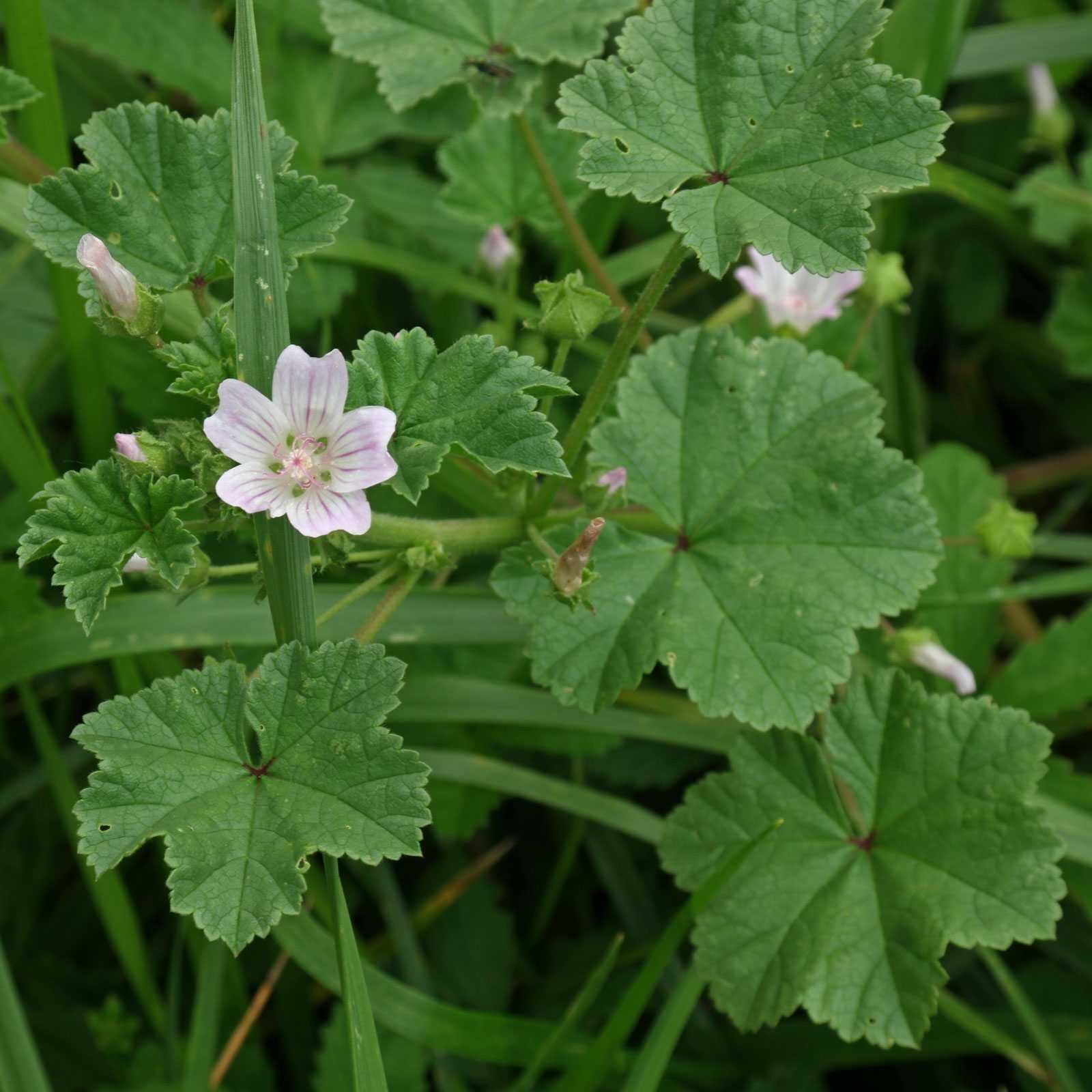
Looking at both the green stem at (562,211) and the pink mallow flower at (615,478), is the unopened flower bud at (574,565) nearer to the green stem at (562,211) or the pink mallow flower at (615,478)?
the pink mallow flower at (615,478)

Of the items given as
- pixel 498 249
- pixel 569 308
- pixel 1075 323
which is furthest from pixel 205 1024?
pixel 1075 323

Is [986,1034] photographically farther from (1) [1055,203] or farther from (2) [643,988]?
(1) [1055,203]

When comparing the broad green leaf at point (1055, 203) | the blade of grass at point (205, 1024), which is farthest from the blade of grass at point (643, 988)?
the broad green leaf at point (1055, 203)

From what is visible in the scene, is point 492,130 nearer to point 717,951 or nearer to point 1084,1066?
point 717,951

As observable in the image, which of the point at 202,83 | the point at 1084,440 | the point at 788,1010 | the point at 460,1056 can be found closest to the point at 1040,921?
the point at 788,1010

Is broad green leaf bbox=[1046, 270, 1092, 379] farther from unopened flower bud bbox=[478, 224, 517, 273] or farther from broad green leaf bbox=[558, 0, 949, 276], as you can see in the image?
broad green leaf bbox=[558, 0, 949, 276]

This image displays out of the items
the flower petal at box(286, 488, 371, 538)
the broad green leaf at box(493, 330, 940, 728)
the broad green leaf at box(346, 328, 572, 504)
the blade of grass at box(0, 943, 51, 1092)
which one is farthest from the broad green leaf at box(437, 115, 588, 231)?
the blade of grass at box(0, 943, 51, 1092)

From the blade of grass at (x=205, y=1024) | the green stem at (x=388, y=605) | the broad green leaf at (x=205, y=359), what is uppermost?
the broad green leaf at (x=205, y=359)
